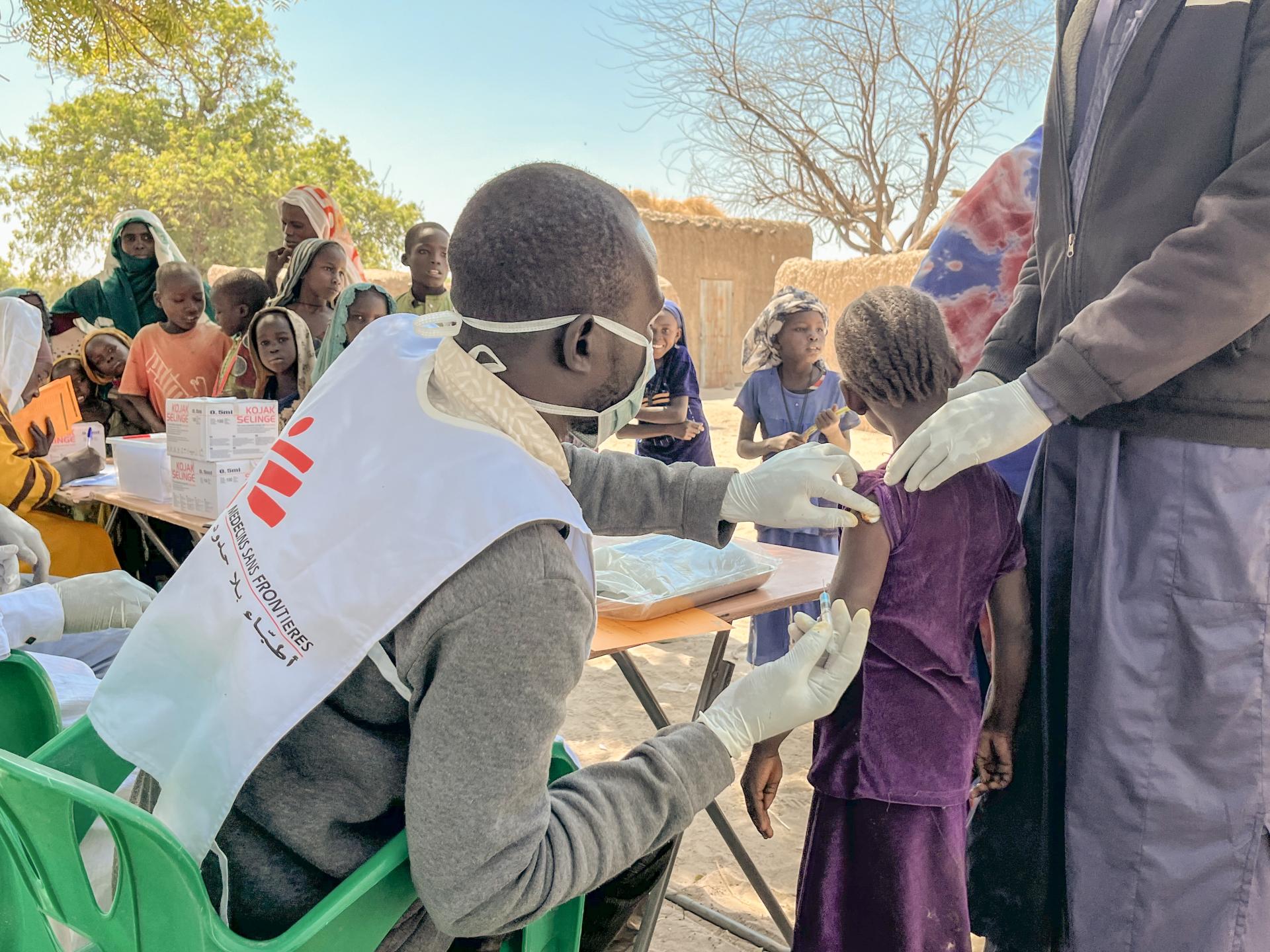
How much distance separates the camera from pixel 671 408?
4066 mm

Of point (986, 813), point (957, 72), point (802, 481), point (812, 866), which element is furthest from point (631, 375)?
point (957, 72)

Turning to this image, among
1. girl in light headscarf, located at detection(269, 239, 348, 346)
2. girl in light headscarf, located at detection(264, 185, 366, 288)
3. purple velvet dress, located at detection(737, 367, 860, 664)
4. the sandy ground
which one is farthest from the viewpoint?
girl in light headscarf, located at detection(264, 185, 366, 288)

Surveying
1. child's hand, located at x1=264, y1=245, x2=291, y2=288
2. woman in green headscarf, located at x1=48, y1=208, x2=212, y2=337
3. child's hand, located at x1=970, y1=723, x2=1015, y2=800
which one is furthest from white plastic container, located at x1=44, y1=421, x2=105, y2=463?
child's hand, located at x1=970, y1=723, x2=1015, y2=800

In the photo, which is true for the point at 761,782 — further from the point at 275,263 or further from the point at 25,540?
the point at 275,263

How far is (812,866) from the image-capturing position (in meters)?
1.70

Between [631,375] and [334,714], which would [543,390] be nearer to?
[631,375]

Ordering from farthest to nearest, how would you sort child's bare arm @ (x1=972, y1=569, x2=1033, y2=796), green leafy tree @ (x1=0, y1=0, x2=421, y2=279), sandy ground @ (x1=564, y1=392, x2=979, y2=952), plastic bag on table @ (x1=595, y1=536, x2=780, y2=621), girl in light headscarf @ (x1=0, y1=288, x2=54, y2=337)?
green leafy tree @ (x1=0, y1=0, x2=421, y2=279) → girl in light headscarf @ (x1=0, y1=288, x2=54, y2=337) → sandy ground @ (x1=564, y1=392, x2=979, y2=952) → plastic bag on table @ (x1=595, y1=536, x2=780, y2=621) → child's bare arm @ (x1=972, y1=569, x2=1033, y2=796)

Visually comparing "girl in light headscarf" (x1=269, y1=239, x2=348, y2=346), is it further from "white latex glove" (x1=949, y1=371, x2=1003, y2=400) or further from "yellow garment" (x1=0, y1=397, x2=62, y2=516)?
"white latex glove" (x1=949, y1=371, x2=1003, y2=400)

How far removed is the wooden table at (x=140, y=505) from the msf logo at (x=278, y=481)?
2.03 m

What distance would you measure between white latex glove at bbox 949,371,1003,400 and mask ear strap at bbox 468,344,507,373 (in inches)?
38.5

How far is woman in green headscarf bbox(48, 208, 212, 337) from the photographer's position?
5512 mm

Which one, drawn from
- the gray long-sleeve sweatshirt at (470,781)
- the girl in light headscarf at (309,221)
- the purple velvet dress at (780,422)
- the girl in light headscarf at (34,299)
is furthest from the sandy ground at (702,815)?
the girl in light headscarf at (34,299)

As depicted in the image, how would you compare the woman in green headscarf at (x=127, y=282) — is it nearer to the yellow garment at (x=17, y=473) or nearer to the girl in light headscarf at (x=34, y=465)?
the girl in light headscarf at (x=34, y=465)

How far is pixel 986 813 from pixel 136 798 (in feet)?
4.74
